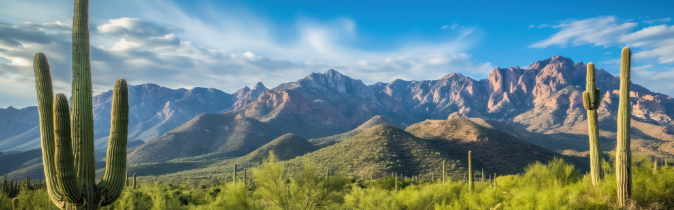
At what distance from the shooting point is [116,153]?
23.8 feet

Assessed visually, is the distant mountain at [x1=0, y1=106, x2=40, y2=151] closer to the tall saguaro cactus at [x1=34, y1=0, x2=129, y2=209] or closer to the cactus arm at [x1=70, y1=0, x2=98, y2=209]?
the tall saguaro cactus at [x1=34, y1=0, x2=129, y2=209]

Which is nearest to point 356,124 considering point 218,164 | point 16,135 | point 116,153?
point 218,164

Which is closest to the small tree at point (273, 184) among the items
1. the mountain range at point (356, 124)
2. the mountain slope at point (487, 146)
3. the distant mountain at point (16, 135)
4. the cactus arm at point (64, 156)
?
the cactus arm at point (64, 156)

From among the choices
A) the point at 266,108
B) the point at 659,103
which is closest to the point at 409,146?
→ the point at 266,108

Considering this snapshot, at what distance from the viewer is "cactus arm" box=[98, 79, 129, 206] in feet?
23.2

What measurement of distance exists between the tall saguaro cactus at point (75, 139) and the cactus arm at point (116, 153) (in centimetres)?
2

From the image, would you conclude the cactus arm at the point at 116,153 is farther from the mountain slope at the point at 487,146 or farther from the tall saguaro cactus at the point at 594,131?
the mountain slope at the point at 487,146

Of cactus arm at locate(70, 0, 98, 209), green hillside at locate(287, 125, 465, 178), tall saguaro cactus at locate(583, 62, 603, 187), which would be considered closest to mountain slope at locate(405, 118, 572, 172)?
green hillside at locate(287, 125, 465, 178)

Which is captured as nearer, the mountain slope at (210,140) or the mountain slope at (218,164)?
the mountain slope at (218,164)

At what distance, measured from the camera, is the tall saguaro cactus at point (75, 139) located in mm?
6383

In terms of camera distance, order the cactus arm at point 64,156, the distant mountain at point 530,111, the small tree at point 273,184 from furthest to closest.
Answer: the distant mountain at point 530,111 → the small tree at point 273,184 → the cactus arm at point 64,156

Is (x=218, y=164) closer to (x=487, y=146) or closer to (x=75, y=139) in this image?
(x=487, y=146)

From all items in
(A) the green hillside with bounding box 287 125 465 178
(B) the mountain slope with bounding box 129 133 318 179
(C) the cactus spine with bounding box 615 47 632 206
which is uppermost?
(C) the cactus spine with bounding box 615 47 632 206

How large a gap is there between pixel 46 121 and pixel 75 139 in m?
0.61
